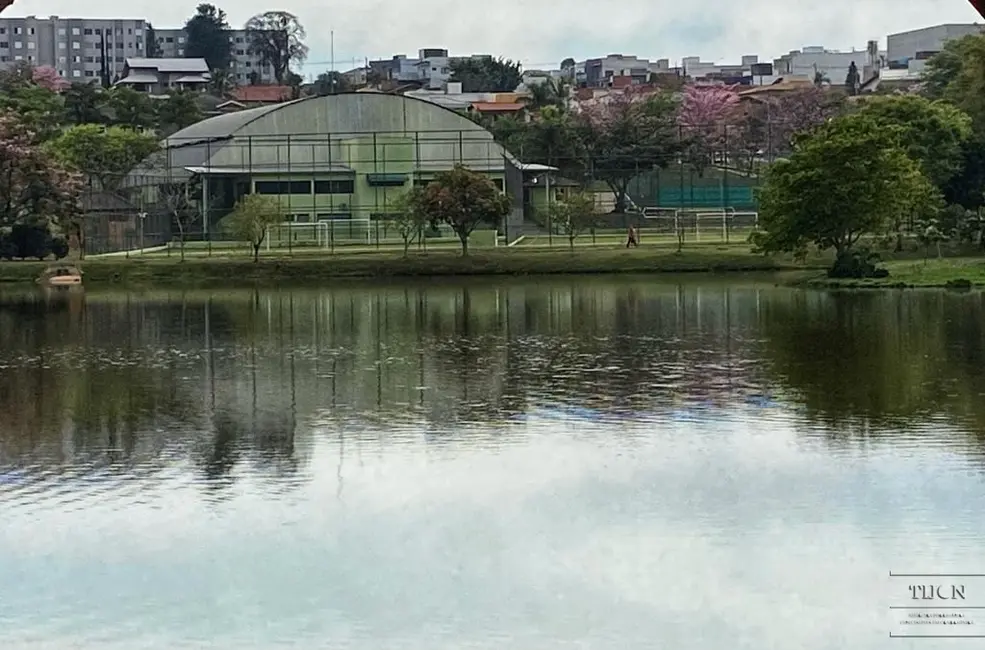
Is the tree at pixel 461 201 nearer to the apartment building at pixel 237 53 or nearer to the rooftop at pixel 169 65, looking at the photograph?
the rooftop at pixel 169 65

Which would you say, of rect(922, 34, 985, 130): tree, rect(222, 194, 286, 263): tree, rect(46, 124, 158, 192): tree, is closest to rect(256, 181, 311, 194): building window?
rect(222, 194, 286, 263): tree

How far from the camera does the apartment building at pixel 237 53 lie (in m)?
132

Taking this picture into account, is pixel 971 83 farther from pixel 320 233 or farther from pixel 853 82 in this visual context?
pixel 853 82

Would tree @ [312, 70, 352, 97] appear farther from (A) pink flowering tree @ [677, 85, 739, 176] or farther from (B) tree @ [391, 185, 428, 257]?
(B) tree @ [391, 185, 428, 257]

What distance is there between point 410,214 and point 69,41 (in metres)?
121

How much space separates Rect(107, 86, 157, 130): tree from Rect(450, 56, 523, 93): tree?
43047 mm

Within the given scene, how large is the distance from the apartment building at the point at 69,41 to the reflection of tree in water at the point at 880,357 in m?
135

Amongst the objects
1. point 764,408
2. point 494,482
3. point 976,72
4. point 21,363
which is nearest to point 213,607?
point 494,482

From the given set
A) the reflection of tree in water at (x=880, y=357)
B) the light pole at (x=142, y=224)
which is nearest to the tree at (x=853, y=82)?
the light pole at (x=142, y=224)

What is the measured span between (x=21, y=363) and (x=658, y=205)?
4178cm

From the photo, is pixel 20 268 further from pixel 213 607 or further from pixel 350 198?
pixel 213 607

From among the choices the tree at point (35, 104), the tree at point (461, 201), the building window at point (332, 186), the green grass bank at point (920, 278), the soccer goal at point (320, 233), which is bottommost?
the green grass bank at point (920, 278)

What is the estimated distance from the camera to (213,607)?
9.96 meters

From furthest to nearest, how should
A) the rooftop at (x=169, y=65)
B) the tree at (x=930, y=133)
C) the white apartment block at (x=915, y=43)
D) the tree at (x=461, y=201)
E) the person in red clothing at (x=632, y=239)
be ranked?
the white apartment block at (x=915, y=43) → the rooftop at (x=169, y=65) → the person in red clothing at (x=632, y=239) → the tree at (x=461, y=201) → the tree at (x=930, y=133)
